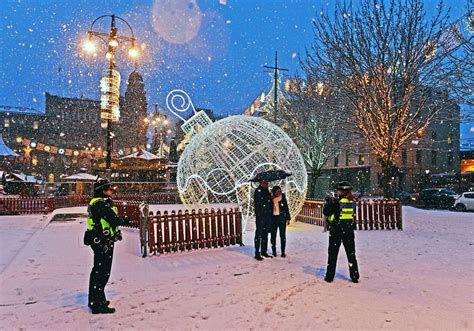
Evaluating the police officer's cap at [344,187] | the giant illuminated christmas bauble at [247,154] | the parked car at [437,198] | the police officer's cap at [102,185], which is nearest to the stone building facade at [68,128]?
the parked car at [437,198]

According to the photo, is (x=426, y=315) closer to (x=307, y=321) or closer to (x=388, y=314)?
(x=388, y=314)

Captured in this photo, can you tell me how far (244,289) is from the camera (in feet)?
19.2

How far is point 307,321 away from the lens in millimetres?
4562

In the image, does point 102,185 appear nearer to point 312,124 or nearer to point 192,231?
point 192,231

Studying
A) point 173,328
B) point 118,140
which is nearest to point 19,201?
point 173,328

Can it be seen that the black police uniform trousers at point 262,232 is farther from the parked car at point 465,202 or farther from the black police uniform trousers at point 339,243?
the parked car at point 465,202

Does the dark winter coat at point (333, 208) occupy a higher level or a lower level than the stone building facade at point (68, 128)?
lower

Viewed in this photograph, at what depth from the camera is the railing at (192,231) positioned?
839 centimetres

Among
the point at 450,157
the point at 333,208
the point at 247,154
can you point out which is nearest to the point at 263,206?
the point at 333,208

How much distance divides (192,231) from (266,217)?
197cm

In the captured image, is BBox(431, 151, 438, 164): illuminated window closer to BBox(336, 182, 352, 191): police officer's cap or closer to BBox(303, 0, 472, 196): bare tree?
BBox(303, 0, 472, 196): bare tree

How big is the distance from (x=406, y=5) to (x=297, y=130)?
33.3 ft

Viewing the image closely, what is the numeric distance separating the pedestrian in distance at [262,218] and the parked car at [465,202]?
1897 cm

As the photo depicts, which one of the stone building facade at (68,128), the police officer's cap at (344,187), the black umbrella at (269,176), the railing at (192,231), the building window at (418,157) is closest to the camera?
the police officer's cap at (344,187)
